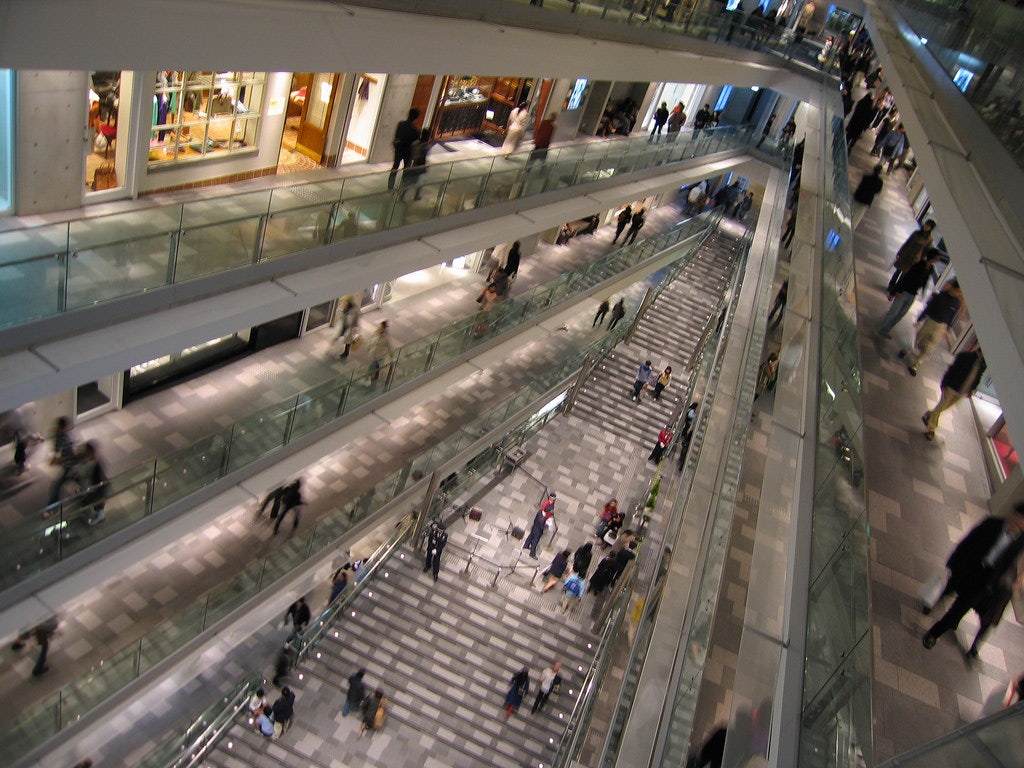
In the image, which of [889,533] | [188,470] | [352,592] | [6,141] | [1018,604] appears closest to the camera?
[1018,604]

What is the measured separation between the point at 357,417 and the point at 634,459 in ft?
29.1

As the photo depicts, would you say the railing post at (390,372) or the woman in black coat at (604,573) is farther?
the woman in black coat at (604,573)

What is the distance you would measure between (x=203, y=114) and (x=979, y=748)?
11.8 metres

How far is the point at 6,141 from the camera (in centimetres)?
917

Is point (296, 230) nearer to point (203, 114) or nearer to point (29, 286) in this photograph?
point (203, 114)

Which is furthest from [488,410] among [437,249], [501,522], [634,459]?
[437,249]

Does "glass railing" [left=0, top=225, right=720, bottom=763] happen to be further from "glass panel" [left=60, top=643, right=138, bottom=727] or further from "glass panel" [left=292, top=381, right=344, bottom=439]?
"glass panel" [left=292, top=381, right=344, bottom=439]

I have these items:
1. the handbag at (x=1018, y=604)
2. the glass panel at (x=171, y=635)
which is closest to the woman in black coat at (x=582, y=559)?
the glass panel at (x=171, y=635)

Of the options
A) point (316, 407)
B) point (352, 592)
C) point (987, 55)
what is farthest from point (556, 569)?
point (987, 55)

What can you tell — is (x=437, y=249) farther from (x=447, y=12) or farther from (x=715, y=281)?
(x=715, y=281)

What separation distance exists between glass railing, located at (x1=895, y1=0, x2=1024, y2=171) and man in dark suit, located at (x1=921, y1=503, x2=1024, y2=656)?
7.05 ft

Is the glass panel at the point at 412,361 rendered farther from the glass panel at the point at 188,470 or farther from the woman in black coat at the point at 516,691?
the woman in black coat at the point at 516,691

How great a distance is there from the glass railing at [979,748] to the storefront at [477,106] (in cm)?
1596

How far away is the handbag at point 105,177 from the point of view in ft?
35.0
